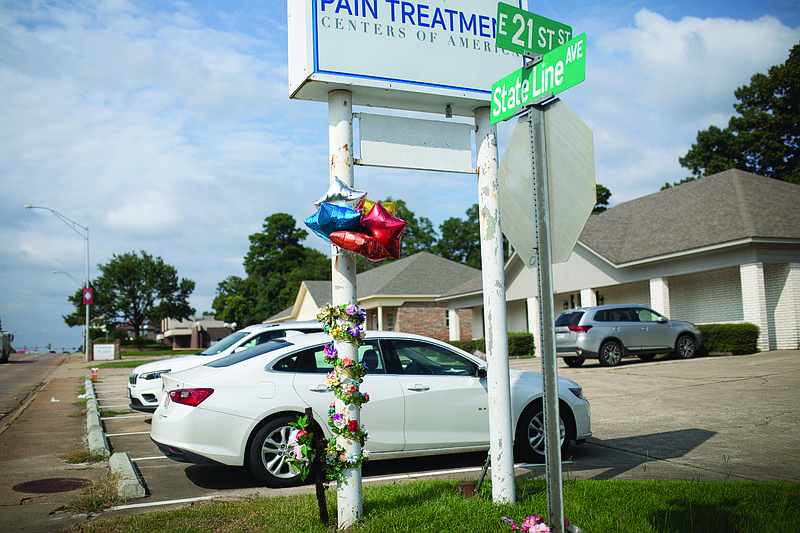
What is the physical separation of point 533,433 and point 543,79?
4.71 meters

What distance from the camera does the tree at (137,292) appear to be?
73875mm

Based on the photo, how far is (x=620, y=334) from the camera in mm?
18766

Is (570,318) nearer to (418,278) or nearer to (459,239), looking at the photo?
(418,278)

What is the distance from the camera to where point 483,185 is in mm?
5438

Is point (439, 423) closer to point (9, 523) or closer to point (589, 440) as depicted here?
point (589, 440)

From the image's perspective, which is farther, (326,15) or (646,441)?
(646,441)

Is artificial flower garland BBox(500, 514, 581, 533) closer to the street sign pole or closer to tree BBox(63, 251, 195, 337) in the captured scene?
the street sign pole

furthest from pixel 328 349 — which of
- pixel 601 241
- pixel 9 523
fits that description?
pixel 601 241

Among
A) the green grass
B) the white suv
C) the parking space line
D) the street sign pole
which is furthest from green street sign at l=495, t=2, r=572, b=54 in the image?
the white suv

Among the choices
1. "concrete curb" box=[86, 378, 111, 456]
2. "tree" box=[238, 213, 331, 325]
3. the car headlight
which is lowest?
"concrete curb" box=[86, 378, 111, 456]

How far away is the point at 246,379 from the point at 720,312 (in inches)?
785

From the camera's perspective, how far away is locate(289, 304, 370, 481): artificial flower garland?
4527 mm

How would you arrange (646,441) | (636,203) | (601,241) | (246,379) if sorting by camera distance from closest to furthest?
(246,379)
(646,441)
(601,241)
(636,203)

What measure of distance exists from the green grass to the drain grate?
6.12ft
